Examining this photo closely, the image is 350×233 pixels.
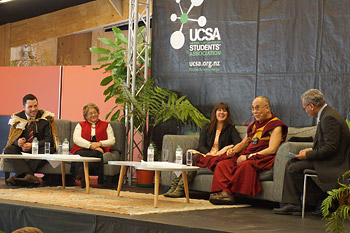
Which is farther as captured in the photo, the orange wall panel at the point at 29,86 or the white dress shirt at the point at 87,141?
the orange wall panel at the point at 29,86

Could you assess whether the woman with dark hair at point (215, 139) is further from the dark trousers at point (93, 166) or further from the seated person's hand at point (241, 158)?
the dark trousers at point (93, 166)

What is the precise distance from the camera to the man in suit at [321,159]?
4.62 m

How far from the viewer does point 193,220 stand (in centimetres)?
418

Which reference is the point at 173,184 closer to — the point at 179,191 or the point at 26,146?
the point at 179,191

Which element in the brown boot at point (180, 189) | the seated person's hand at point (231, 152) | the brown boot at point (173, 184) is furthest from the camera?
the brown boot at point (173, 184)

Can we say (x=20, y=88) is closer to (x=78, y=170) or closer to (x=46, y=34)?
(x=46, y=34)

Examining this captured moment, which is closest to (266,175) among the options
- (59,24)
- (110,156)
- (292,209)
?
(292,209)

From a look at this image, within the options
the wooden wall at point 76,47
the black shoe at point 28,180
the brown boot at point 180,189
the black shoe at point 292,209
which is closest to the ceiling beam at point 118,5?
the wooden wall at point 76,47

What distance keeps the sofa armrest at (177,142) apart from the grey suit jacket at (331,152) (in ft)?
5.65

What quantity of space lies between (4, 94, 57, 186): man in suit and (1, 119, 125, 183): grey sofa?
0.14 meters

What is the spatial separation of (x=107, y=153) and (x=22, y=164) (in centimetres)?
100

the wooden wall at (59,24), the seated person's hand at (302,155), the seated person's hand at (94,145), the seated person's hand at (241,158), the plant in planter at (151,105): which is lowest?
the seated person's hand at (241,158)

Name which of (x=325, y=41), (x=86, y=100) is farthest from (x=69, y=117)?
(x=325, y=41)

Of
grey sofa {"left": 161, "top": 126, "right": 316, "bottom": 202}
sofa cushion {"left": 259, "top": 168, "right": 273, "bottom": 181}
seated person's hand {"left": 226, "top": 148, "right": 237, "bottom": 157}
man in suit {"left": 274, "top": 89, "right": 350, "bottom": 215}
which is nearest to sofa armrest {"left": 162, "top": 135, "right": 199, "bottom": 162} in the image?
grey sofa {"left": 161, "top": 126, "right": 316, "bottom": 202}
